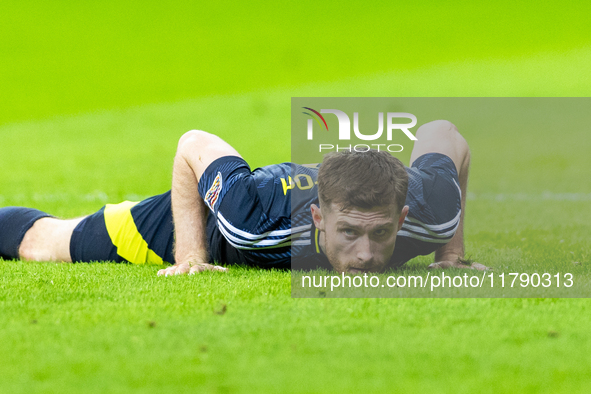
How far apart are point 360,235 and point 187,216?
1.22m

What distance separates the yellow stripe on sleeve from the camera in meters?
4.72

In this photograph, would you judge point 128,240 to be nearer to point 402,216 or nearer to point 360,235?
point 360,235

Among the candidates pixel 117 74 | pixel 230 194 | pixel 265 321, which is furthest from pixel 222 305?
pixel 117 74

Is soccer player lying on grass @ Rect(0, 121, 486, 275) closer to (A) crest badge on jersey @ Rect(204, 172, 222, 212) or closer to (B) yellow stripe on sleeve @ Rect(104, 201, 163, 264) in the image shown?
(A) crest badge on jersey @ Rect(204, 172, 222, 212)

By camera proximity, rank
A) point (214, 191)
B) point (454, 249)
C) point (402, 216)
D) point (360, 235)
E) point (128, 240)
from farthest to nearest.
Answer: point (128, 240)
point (454, 249)
point (214, 191)
point (402, 216)
point (360, 235)

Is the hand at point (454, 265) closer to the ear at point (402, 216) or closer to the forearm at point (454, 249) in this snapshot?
the forearm at point (454, 249)

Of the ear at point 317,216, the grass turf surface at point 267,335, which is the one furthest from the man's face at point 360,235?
the grass turf surface at point 267,335

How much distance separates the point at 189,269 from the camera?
3979 millimetres

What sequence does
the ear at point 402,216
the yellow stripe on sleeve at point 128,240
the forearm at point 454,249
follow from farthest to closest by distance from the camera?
the yellow stripe on sleeve at point 128,240, the forearm at point 454,249, the ear at point 402,216

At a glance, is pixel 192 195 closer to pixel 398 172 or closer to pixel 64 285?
pixel 64 285

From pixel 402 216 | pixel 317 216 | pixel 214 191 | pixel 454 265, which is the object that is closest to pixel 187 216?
pixel 214 191

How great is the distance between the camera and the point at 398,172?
144 inches

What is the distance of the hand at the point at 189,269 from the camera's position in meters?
3.89

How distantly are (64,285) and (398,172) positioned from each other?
77.5 inches
